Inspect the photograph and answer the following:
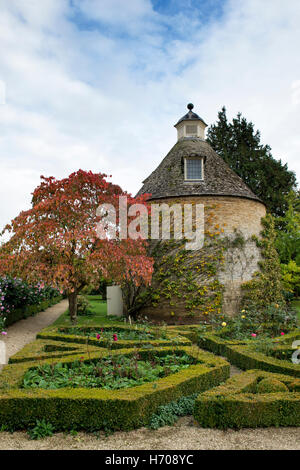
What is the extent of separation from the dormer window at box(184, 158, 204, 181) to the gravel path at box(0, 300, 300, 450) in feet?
41.6

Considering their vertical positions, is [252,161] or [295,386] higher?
[252,161]

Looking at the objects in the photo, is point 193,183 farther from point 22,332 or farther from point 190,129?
point 22,332

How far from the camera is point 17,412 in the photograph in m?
5.04

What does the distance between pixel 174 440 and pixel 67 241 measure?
809cm

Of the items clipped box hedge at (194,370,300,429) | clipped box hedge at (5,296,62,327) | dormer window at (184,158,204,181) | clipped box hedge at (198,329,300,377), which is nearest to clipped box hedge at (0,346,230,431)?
clipped box hedge at (194,370,300,429)

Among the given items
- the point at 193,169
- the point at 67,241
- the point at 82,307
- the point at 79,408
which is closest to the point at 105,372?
the point at 79,408

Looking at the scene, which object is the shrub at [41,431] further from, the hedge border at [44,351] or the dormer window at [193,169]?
the dormer window at [193,169]

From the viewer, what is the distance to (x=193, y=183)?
53.3ft

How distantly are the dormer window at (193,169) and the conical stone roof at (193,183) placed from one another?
24 centimetres

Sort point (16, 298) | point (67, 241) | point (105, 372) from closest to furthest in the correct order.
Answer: point (105, 372), point (67, 241), point (16, 298)

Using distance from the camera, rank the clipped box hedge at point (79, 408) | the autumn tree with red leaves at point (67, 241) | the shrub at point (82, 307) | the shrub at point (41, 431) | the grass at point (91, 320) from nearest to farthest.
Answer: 1. the shrub at point (41, 431)
2. the clipped box hedge at point (79, 408)
3. the autumn tree with red leaves at point (67, 241)
4. the grass at point (91, 320)
5. the shrub at point (82, 307)

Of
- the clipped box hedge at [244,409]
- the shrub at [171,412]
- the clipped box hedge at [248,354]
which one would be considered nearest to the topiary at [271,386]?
the clipped box hedge at [244,409]

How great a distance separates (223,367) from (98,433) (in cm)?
311

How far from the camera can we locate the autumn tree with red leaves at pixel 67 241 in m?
11.7
